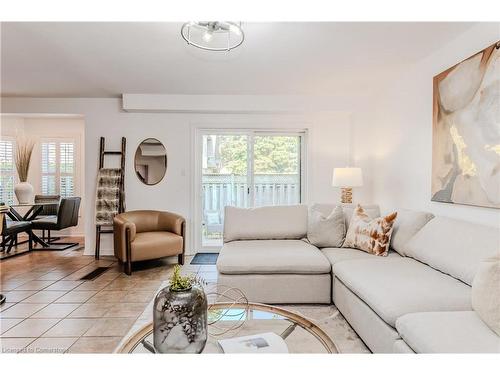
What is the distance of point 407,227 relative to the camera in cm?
264

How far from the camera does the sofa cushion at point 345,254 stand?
2.63 metres

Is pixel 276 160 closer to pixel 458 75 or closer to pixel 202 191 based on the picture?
pixel 202 191

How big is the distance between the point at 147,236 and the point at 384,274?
2.85 meters

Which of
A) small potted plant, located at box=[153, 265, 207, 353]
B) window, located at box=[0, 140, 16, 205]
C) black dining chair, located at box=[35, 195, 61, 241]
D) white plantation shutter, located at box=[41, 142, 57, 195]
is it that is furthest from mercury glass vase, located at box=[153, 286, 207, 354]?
window, located at box=[0, 140, 16, 205]

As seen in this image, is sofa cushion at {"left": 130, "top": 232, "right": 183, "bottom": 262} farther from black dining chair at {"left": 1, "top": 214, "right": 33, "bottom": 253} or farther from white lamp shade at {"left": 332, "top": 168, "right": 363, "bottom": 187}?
white lamp shade at {"left": 332, "top": 168, "right": 363, "bottom": 187}

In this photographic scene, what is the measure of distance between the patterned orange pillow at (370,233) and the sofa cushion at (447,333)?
46.3 inches

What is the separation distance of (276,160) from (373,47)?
7.39 ft

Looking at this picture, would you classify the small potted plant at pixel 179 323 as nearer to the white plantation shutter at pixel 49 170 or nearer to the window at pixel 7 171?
the white plantation shutter at pixel 49 170

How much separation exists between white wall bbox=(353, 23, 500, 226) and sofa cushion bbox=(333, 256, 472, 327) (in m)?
0.70

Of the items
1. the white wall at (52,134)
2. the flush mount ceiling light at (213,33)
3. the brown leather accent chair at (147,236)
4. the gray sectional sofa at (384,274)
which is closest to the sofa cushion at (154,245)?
the brown leather accent chair at (147,236)

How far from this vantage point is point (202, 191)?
459cm

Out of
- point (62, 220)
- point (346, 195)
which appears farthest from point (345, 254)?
point (62, 220)

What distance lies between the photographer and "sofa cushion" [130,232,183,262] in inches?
140
